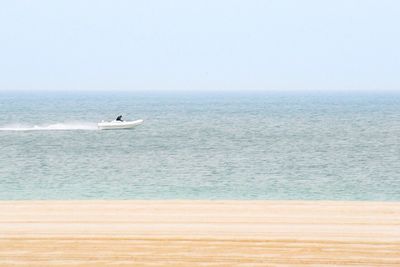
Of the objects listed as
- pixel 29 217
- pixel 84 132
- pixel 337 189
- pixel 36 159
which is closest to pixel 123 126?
pixel 84 132

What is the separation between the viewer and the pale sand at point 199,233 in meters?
9.82

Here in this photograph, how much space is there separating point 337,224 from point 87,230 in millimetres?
3593

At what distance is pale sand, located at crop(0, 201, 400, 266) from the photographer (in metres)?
9.82

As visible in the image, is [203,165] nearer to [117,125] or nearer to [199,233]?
[199,233]

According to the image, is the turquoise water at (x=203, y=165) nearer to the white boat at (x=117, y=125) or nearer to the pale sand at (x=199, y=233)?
the white boat at (x=117, y=125)

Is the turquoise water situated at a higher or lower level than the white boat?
higher

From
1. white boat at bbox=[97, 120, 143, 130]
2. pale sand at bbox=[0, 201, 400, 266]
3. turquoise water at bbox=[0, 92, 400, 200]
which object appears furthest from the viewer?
white boat at bbox=[97, 120, 143, 130]

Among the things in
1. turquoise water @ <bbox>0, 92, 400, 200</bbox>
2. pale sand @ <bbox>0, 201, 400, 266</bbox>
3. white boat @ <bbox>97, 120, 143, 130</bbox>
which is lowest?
white boat @ <bbox>97, 120, 143, 130</bbox>

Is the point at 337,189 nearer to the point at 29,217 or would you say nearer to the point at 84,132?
the point at 29,217

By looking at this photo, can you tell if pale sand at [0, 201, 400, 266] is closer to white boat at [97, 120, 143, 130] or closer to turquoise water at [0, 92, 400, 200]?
turquoise water at [0, 92, 400, 200]

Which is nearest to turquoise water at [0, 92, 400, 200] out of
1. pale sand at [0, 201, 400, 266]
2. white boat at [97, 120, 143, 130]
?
white boat at [97, 120, 143, 130]

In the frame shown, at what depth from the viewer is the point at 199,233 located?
11078 mm

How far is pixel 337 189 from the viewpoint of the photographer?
110 feet

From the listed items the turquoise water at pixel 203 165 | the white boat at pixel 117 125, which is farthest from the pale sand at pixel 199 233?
the white boat at pixel 117 125
